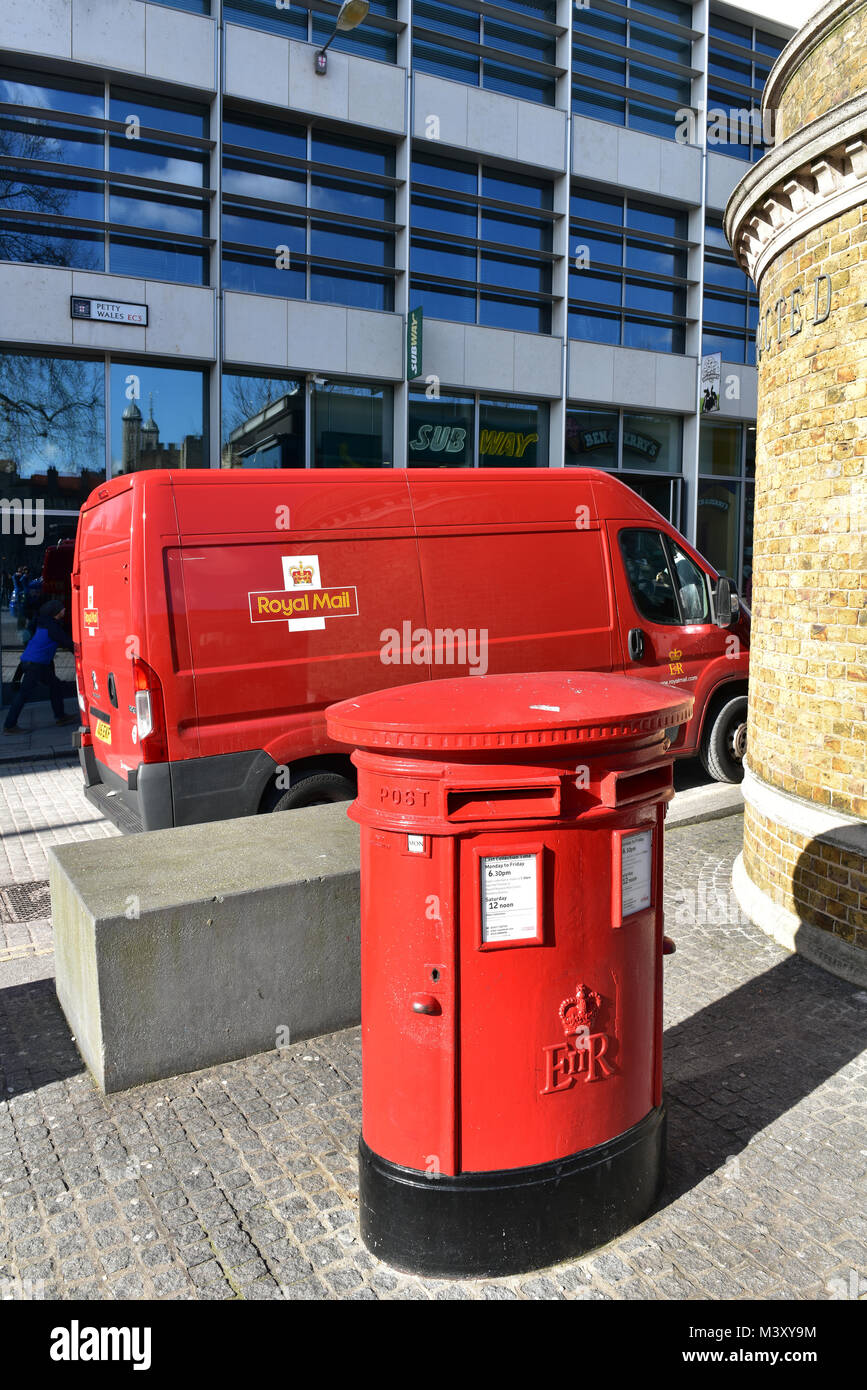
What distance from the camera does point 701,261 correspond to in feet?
61.7

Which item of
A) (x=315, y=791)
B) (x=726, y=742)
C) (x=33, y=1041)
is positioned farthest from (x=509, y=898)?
(x=726, y=742)

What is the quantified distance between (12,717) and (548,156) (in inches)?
486

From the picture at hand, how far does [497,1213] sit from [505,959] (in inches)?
28.8

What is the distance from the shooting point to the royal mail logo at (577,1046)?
2834 millimetres

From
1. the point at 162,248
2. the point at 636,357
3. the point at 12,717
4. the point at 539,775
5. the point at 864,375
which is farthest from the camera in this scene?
the point at 636,357

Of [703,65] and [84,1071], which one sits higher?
[703,65]

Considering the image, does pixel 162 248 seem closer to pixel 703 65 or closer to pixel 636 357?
pixel 636 357

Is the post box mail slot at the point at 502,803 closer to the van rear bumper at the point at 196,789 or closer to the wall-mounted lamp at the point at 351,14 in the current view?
the van rear bumper at the point at 196,789

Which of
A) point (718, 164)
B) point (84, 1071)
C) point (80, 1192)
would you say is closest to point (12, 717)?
point (84, 1071)

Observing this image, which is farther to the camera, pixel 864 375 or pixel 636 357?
pixel 636 357

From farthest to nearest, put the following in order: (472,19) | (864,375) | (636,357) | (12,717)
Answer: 1. (636,357)
2. (472,19)
3. (12,717)
4. (864,375)

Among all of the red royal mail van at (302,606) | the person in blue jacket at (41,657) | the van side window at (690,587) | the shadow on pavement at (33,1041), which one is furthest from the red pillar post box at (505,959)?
the person in blue jacket at (41,657)

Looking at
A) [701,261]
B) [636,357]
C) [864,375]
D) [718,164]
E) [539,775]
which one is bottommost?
[539,775]

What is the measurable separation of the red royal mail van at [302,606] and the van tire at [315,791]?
0.03ft
